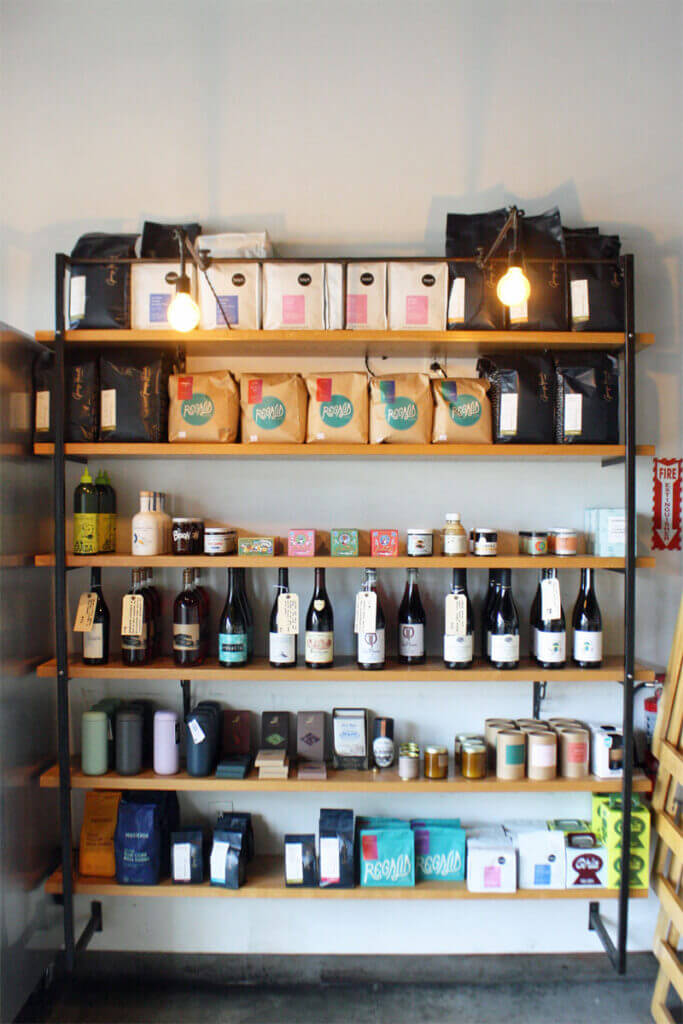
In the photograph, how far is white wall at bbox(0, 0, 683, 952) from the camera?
2.29 m

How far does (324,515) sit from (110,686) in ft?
3.13

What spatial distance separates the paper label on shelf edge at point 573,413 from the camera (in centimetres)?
203

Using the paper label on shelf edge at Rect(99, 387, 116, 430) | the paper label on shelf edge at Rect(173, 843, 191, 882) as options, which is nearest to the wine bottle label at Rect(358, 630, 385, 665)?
the paper label on shelf edge at Rect(173, 843, 191, 882)

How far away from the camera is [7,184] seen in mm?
2320

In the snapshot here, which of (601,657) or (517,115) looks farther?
(517,115)

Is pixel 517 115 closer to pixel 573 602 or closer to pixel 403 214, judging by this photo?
pixel 403 214

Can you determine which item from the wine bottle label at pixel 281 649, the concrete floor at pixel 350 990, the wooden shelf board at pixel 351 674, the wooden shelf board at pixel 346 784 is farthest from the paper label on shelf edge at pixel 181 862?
the wine bottle label at pixel 281 649

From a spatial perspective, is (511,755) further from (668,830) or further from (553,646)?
(668,830)

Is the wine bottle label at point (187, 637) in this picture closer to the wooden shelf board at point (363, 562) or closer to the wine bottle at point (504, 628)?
the wooden shelf board at point (363, 562)

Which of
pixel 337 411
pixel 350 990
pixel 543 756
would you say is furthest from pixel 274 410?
pixel 350 990

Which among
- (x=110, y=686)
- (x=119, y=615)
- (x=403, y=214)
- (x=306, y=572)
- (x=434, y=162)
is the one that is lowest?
(x=110, y=686)

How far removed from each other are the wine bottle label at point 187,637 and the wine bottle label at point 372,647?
520 millimetres

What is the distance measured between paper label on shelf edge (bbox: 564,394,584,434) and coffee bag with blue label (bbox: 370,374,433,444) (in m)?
0.43

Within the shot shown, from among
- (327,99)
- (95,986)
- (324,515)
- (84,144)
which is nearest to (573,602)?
(324,515)
